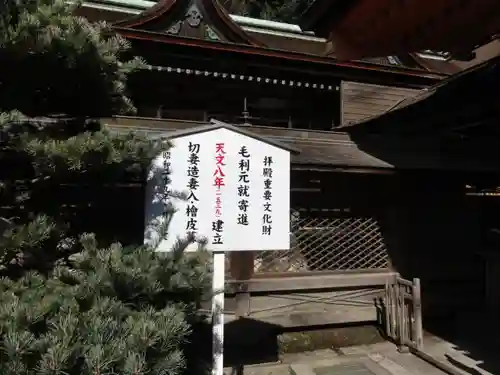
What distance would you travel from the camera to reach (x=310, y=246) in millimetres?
6344

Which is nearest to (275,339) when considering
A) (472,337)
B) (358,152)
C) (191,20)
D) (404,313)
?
(404,313)

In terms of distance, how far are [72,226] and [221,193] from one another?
4.05 ft

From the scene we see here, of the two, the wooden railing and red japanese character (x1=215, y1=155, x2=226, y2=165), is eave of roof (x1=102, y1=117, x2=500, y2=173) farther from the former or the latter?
red japanese character (x1=215, y1=155, x2=226, y2=165)

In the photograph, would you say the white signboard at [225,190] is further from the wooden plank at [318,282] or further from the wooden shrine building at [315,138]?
the wooden plank at [318,282]

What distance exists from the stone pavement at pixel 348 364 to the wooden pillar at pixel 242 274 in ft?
2.72

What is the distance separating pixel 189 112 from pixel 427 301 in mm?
5564

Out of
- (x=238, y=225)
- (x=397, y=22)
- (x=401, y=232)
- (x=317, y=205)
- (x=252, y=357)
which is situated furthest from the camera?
(x=401, y=232)

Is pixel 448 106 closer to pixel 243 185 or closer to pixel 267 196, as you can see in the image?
pixel 267 196

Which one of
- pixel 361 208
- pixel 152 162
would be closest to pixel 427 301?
pixel 361 208

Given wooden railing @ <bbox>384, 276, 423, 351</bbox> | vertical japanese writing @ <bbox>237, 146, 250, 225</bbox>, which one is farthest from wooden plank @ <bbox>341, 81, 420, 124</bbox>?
vertical japanese writing @ <bbox>237, 146, 250, 225</bbox>

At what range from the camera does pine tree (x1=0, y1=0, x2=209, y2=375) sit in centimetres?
203

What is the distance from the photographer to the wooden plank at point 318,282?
5.89m

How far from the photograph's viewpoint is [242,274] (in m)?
5.85

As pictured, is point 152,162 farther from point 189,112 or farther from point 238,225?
point 189,112
